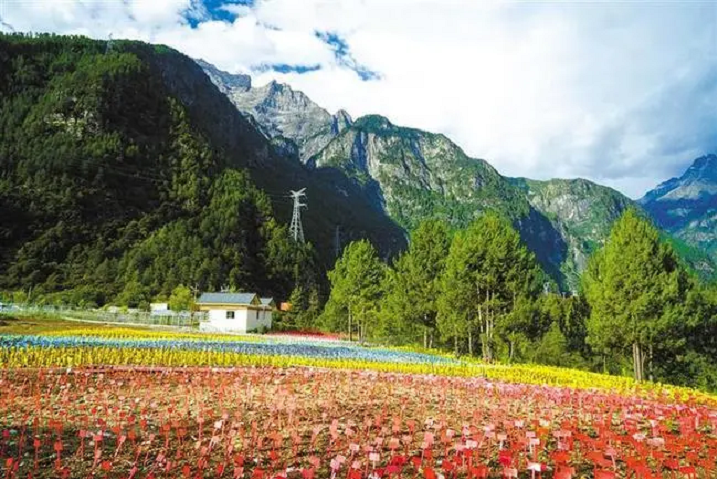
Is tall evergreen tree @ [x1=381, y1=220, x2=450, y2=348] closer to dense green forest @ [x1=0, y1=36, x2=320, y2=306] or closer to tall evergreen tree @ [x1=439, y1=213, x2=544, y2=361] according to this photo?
tall evergreen tree @ [x1=439, y1=213, x2=544, y2=361]

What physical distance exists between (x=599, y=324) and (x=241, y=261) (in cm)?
8522

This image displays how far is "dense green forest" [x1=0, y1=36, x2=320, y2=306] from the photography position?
86.9 m

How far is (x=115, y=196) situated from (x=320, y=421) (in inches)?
4352

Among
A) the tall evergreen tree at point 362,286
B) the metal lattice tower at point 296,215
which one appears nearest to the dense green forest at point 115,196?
the metal lattice tower at point 296,215

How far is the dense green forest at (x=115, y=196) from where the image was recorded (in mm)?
86875

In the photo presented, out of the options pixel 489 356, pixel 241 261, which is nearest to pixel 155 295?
pixel 241 261

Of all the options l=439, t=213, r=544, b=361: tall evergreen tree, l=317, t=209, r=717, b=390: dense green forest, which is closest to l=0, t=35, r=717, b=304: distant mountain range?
l=317, t=209, r=717, b=390: dense green forest

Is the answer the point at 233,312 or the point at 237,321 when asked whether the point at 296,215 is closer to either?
the point at 233,312

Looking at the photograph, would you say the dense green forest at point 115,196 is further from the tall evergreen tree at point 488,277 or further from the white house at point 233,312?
the tall evergreen tree at point 488,277

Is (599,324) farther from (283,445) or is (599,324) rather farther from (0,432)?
(0,432)

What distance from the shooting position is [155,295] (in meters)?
80.2

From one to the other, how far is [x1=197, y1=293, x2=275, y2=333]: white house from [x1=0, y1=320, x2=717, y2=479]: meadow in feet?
114

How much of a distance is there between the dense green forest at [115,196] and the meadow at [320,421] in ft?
210

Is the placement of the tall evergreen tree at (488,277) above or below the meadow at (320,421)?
above
